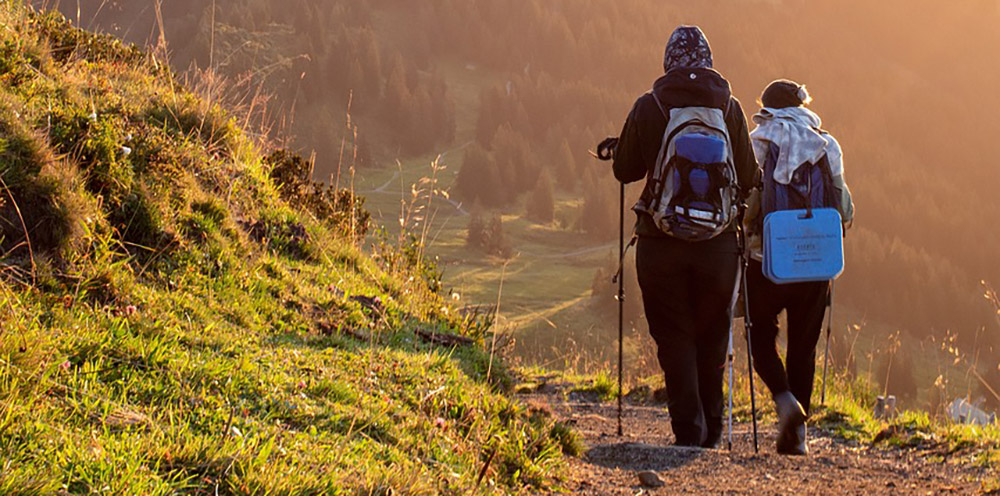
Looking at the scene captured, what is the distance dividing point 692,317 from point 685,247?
0.50 meters

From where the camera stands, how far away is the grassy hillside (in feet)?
9.25

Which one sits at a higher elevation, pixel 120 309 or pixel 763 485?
pixel 120 309

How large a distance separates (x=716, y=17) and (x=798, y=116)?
556 ft

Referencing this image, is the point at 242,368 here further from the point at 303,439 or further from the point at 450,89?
the point at 450,89

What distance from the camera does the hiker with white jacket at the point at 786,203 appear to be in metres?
6.00

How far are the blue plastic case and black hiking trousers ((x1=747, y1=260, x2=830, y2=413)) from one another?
0.15m

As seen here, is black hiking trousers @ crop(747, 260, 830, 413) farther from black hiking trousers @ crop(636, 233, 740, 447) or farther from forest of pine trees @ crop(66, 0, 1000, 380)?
forest of pine trees @ crop(66, 0, 1000, 380)

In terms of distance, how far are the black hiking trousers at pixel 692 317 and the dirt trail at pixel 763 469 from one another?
304mm

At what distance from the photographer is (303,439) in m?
3.26

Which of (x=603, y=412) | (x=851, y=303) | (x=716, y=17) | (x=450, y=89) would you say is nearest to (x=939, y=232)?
(x=851, y=303)

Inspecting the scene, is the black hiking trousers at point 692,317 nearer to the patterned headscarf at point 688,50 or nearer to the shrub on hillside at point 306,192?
the patterned headscarf at point 688,50

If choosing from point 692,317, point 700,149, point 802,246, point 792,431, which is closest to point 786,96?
point 802,246

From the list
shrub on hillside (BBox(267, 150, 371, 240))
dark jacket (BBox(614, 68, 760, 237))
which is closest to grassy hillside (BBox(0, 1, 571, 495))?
shrub on hillside (BBox(267, 150, 371, 240))

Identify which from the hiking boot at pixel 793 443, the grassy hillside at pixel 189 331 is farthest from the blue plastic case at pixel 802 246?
the grassy hillside at pixel 189 331
